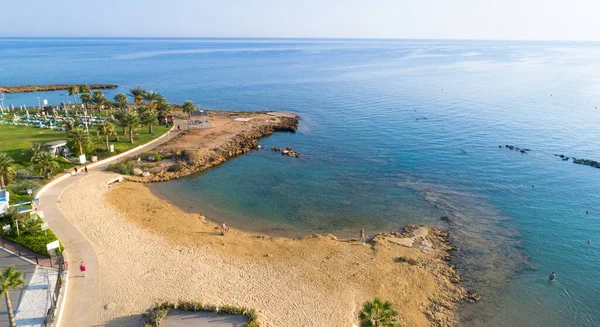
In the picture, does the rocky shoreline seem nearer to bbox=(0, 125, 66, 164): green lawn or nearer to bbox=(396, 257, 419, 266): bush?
bbox=(0, 125, 66, 164): green lawn

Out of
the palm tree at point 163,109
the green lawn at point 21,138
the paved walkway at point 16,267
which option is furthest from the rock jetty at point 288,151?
the paved walkway at point 16,267

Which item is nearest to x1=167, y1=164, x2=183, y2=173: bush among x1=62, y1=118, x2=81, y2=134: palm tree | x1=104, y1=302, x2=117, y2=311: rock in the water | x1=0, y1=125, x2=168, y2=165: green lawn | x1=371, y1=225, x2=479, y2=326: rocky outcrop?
x1=0, y1=125, x2=168, y2=165: green lawn

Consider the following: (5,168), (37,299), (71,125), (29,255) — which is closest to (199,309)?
(37,299)

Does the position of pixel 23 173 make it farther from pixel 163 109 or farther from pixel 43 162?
pixel 163 109

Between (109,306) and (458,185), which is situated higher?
(458,185)

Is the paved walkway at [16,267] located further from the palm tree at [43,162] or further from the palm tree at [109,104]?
the palm tree at [109,104]

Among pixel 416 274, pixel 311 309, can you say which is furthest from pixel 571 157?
pixel 311 309
